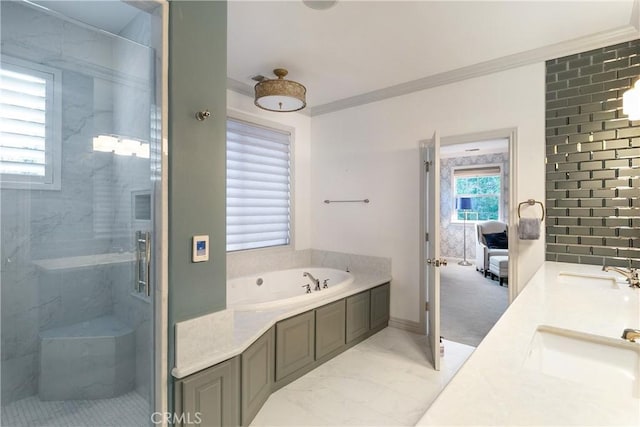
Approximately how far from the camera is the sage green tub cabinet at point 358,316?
117 inches

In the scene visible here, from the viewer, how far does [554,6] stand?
82.3 inches

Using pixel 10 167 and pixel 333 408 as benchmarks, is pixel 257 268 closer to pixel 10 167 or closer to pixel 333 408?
pixel 333 408

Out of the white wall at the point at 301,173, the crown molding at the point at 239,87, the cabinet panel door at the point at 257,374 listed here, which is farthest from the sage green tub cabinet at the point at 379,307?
the crown molding at the point at 239,87

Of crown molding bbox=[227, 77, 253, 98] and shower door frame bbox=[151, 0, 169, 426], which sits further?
crown molding bbox=[227, 77, 253, 98]

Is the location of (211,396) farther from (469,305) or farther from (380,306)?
(469,305)

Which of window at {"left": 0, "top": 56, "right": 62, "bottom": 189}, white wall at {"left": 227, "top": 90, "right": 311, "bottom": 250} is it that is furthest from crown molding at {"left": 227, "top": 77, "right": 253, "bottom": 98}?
window at {"left": 0, "top": 56, "right": 62, "bottom": 189}

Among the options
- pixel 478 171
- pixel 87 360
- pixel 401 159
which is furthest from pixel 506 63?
pixel 478 171

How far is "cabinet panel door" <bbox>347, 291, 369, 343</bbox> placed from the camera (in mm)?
2971

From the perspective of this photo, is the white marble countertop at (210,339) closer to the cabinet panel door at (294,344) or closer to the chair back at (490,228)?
the cabinet panel door at (294,344)

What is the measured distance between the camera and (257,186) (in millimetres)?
3592

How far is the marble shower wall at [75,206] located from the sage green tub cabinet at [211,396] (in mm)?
312

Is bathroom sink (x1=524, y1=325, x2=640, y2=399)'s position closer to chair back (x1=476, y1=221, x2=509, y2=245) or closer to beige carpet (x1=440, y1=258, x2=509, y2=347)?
beige carpet (x1=440, y1=258, x2=509, y2=347)

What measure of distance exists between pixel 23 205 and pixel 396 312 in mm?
3306

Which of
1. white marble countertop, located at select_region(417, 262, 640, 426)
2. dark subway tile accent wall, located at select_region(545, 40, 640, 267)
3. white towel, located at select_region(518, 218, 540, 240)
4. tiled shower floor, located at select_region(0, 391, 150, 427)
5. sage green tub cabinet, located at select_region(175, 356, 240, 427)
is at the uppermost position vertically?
dark subway tile accent wall, located at select_region(545, 40, 640, 267)
